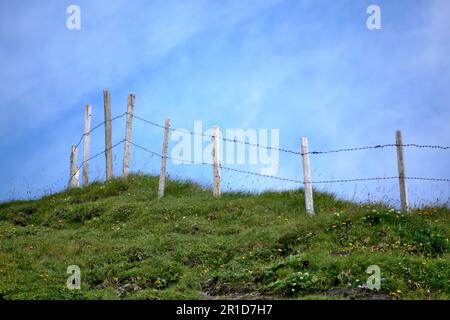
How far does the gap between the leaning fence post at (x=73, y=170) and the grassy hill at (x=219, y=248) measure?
3951mm

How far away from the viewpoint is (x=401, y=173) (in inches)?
802

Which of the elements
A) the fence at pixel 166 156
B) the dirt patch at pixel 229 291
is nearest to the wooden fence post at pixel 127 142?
the fence at pixel 166 156

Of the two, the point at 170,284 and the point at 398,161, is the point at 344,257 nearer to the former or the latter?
the point at 170,284

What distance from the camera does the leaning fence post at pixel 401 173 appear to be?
20214mm

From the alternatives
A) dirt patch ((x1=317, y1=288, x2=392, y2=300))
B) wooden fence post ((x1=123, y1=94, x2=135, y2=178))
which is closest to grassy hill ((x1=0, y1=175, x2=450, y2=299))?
dirt patch ((x1=317, y1=288, x2=392, y2=300))

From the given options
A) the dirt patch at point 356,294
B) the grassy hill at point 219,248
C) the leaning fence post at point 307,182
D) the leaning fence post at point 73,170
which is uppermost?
the leaning fence post at point 73,170

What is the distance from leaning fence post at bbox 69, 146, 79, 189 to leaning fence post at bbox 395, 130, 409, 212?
1600cm

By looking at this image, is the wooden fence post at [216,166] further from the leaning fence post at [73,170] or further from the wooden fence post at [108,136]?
the leaning fence post at [73,170]

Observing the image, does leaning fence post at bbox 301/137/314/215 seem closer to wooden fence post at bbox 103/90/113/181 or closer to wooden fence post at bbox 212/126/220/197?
wooden fence post at bbox 212/126/220/197

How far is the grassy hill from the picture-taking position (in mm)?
14164

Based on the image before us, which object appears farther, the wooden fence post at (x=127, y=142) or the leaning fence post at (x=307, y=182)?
the wooden fence post at (x=127, y=142)

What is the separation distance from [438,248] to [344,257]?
2835 mm

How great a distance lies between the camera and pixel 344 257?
15359mm
